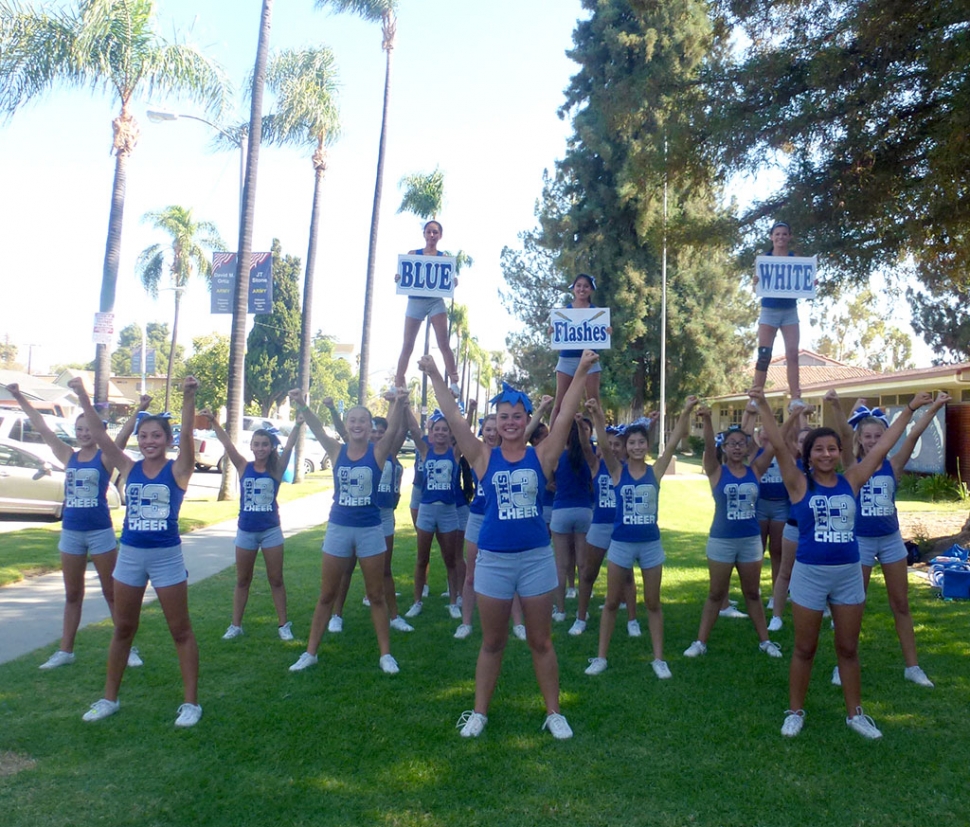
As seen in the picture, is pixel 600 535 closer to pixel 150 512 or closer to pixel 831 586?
pixel 831 586

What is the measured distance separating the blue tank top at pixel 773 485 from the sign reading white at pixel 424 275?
3.65 m

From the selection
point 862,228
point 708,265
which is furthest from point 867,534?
point 708,265

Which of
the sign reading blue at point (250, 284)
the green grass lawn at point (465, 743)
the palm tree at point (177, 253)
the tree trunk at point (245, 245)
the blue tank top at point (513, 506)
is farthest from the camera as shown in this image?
the palm tree at point (177, 253)

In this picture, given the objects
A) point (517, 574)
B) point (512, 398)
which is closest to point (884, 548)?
point (517, 574)

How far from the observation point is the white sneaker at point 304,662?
20.7ft

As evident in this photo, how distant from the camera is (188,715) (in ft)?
17.2

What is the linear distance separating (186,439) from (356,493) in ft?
4.99

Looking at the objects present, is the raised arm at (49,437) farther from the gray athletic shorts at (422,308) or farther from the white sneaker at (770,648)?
the white sneaker at (770,648)

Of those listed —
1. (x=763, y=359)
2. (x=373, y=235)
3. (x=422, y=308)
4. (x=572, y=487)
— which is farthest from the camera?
(x=373, y=235)

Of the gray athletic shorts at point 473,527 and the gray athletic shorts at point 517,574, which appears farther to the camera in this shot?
the gray athletic shorts at point 473,527

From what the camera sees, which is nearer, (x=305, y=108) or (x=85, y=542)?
(x=85, y=542)

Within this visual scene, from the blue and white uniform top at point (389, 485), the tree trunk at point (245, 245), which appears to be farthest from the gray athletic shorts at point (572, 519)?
the tree trunk at point (245, 245)

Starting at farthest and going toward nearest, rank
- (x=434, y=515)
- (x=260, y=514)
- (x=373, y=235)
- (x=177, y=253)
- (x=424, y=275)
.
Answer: (x=177, y=253)
(x=373, y=235)
(x=434, y=515)
(x=260, y=514)
(x=424, y=275)

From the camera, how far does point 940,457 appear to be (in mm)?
22797
